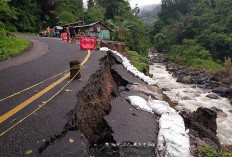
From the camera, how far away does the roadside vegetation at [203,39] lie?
85.9ft

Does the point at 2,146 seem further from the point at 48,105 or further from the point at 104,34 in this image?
the point at 104,34

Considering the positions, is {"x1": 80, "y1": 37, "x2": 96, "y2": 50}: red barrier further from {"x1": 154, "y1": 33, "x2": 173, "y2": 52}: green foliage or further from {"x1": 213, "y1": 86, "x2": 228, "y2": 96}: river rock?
{"x1": 154, "y1": 33, "x2": 173, "y2": 52}: green foliage

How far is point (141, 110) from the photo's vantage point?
447 centimetres

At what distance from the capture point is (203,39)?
31.4 m

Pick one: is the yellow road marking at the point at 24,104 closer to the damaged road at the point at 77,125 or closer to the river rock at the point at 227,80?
the damaged road at the point at 77,125

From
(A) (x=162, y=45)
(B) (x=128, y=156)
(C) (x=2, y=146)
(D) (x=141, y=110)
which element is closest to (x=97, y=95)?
(D) (x=141, y=110)

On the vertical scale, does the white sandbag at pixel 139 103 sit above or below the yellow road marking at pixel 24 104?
below

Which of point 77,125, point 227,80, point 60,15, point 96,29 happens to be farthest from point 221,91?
point 60,15

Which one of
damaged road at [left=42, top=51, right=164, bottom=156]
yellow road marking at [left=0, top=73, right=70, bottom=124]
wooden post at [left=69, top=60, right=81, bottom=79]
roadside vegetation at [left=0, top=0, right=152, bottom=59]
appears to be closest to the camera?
damaged road at [left=42, top=51, right=164, bottom=156]

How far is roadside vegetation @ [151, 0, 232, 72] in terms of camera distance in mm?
26172

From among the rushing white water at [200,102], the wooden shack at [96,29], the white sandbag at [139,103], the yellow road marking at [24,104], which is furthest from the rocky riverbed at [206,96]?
the wooden shack at [96,29]

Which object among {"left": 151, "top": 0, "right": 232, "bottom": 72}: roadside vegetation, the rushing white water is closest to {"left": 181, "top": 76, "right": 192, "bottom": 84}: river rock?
the rushing white water

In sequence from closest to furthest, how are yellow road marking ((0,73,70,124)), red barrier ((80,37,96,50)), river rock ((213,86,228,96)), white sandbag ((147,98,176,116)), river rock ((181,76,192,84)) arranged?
yellow road marking ((0,73,70,124))
white sandbag ((147,98,176,116))
red barrier ((80,37,96,50))
river rock ((213,86,228,96))
river rock ((181,76,192,84))

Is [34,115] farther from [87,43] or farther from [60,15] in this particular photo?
[60,15]
